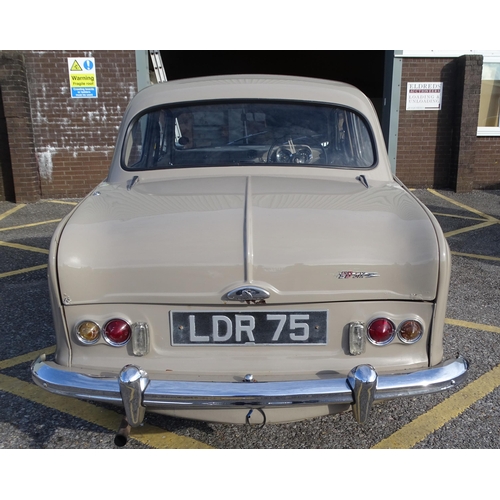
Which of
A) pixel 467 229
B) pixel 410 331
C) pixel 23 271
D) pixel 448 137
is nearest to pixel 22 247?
pixel 23 271

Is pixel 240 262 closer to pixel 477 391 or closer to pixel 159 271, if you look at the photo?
pixel 159 271

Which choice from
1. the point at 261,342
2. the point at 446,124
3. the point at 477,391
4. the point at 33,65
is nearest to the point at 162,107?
the point at 261,342

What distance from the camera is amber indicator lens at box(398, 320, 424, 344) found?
8.16ft

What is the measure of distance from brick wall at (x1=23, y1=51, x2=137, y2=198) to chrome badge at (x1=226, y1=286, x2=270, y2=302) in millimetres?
8854

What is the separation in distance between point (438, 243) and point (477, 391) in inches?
60.9

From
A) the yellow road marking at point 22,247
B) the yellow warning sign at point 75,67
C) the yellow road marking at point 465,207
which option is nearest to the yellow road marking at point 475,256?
the yellow road marking at point 465,207

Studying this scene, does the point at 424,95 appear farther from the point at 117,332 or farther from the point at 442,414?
the point at 117,332

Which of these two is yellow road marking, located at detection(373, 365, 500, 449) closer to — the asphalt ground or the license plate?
the asphalt ground

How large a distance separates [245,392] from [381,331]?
71 centimetres

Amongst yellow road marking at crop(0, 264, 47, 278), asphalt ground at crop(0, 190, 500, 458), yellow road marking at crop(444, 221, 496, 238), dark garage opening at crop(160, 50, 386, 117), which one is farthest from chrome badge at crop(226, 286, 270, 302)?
dark garage opening at crop(160, 50, 386, 117)

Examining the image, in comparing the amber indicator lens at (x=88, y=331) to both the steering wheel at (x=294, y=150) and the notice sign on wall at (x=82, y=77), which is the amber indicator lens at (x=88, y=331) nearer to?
the steering wheel at (x=294, y=150)

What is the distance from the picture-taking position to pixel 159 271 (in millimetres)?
2404

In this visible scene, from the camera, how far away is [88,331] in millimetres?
2498

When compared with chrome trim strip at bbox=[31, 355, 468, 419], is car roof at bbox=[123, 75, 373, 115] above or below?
above
